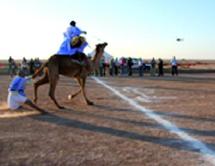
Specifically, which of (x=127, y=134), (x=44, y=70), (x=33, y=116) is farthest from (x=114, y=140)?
(x=44, y=70)

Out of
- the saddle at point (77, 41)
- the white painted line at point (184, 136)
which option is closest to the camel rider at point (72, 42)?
the saddle at point (77, 41)

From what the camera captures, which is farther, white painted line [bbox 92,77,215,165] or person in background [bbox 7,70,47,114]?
person in background [bbox 7,70,47,114]

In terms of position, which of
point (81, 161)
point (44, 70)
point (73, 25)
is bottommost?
point (81, 161)

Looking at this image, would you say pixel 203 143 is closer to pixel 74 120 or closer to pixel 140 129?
pixel 140 129

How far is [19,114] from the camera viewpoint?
12.8 meters

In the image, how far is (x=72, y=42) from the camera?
15555 mm

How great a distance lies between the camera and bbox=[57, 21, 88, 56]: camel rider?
15.5 metres

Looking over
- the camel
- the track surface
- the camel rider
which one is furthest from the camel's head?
the track surface

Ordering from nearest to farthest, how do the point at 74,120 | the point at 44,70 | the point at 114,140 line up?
1. the point at 114,140
2. the point at 74,120
3. the point at 44,70

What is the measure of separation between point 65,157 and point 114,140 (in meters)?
1.53

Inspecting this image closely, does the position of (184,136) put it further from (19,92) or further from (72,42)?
(72,42)

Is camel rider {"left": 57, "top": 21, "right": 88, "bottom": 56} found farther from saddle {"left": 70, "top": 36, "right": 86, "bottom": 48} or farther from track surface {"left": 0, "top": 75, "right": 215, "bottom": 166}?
track surface {"left": 0, "top": 75, "right": 215, "bottom": 166}

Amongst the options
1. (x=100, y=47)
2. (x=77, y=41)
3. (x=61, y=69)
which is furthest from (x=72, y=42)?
(x=100, y=47)

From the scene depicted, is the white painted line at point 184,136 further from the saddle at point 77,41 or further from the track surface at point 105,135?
the saddle at point 77,41
